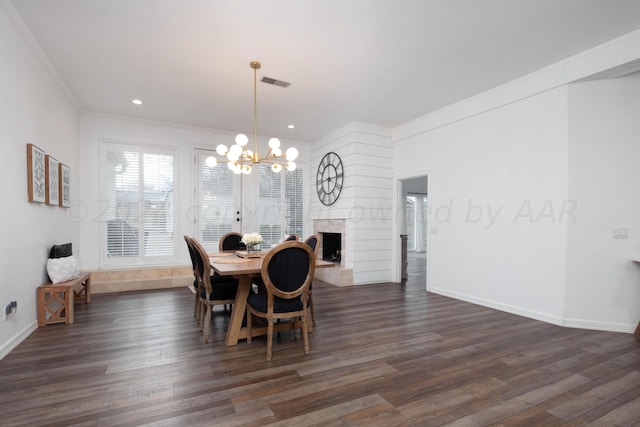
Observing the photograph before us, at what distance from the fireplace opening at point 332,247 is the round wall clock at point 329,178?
69cm

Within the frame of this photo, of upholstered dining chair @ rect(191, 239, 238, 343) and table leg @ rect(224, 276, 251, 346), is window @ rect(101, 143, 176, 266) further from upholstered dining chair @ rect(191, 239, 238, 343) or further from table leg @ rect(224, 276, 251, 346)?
table leg @ rect(224, 276, 251, 346)

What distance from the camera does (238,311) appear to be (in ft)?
9.62

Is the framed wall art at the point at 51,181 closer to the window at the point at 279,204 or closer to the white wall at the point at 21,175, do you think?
the white wall at the point at 21,175

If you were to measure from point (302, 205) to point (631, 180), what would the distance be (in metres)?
5.27

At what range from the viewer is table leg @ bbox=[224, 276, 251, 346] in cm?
286

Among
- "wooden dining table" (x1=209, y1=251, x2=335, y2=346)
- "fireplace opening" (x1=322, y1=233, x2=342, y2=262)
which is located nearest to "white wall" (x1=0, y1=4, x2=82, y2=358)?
"wooden dining table" (x1=209, y1=251, x2=335, y2=346)

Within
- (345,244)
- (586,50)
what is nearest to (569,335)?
(586,50)

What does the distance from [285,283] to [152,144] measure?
449cm

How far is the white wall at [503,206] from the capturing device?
3.53 meters

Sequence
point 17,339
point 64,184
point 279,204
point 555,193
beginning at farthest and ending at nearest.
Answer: point 279,204 < point 64,184 < point 555,193 < point 17,339

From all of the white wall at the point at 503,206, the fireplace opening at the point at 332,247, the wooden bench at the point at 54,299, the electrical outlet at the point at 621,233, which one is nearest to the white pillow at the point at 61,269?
the wooden bench at the point at 54,299

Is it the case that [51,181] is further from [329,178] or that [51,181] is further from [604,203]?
[604,203]

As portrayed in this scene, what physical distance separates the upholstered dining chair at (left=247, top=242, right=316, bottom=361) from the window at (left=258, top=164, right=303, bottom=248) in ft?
12.4

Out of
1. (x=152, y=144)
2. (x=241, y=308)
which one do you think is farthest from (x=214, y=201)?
(x=241, y=308)
